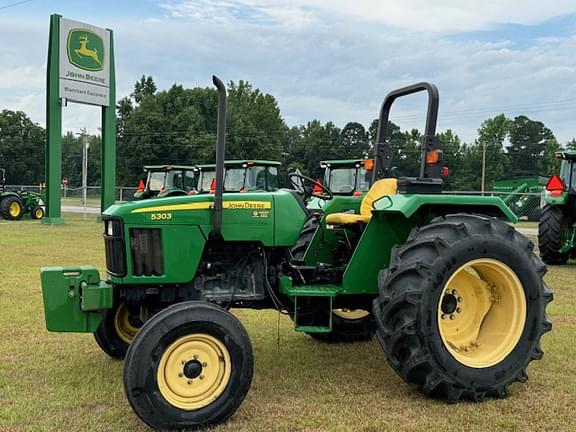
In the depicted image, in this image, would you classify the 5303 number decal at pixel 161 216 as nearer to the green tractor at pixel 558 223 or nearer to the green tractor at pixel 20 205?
the green tractor at pixel 558 223

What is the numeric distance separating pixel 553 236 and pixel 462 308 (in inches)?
303

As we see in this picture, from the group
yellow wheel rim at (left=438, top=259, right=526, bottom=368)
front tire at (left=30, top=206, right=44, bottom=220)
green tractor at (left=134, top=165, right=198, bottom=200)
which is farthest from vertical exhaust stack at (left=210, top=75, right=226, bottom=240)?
front tire at (left=30, top=206, right=44, bottom=220)

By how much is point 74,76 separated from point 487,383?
19.1 metres

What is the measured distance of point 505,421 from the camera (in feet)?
12.1

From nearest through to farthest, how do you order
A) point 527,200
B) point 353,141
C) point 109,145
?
point 109,145 → point 527,200 → point 353,141

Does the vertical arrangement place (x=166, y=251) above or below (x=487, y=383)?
above

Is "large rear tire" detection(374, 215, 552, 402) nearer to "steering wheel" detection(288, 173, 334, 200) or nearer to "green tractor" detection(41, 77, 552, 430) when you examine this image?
"green tractor" detection(41, 77, 552, 430)

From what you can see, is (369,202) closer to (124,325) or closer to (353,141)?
(124,325)

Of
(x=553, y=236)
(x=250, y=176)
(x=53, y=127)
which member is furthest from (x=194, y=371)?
(x=53, y=127)

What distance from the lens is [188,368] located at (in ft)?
11.8

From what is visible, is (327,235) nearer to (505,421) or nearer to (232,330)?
(232,330)

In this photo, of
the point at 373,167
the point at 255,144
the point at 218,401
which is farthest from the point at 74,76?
the point at 255,144

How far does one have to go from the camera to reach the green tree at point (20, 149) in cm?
6444

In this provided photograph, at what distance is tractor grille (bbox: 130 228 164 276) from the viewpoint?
400 cm
